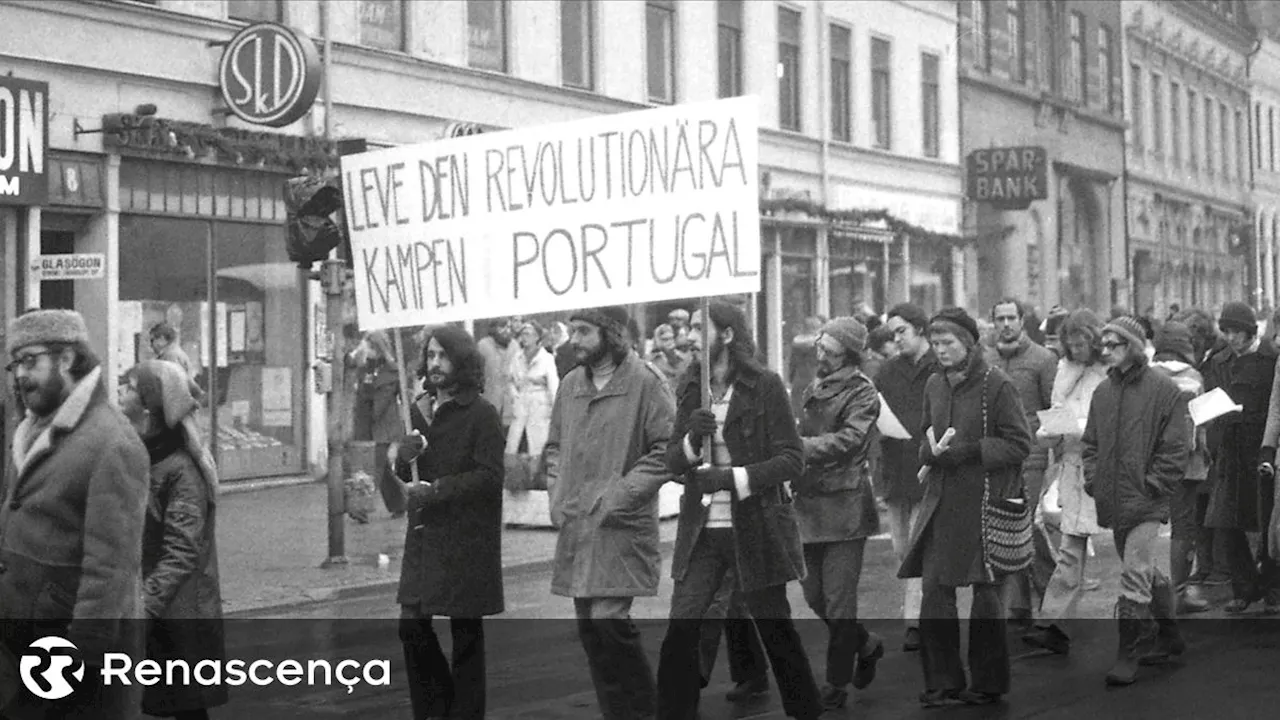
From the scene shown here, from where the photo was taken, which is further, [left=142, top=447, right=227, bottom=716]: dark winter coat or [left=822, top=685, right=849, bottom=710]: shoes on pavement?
[left=822, top=685, right=849, bottom=710]: shoes on pavement

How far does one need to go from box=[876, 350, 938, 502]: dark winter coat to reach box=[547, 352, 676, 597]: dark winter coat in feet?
8.73

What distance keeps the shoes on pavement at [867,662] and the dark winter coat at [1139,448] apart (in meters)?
1.34

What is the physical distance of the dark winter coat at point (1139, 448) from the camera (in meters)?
9.51

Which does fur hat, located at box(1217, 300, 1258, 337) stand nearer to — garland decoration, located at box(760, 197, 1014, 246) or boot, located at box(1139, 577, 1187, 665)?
boot, located at box(1139, 577, 1187, 665)

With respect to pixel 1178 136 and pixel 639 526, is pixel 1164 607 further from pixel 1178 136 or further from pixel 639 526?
pixel 1178 136

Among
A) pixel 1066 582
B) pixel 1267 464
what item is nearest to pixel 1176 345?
pixel 1267 464

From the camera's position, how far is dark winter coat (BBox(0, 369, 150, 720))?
5.57 meters

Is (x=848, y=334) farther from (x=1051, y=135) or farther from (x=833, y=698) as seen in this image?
(x=1051, y=135)

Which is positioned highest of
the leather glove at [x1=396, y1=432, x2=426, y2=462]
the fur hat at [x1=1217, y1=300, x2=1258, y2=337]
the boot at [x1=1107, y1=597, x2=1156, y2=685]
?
the fur hat at [x1=1217, y1=300, x2=1258, y2=337]

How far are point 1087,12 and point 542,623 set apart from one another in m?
37.6

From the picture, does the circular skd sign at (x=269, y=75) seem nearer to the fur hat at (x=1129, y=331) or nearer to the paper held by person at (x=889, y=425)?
the paper held by person at (x=889, y=425)

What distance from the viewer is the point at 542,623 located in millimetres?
12125

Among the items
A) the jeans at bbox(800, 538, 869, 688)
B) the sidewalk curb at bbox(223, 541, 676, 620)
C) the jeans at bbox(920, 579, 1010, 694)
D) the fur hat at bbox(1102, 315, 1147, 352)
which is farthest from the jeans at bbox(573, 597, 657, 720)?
the sidewalk curb at bbox(223, 541, 676, 620)

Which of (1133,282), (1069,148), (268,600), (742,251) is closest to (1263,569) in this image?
(742,251)
